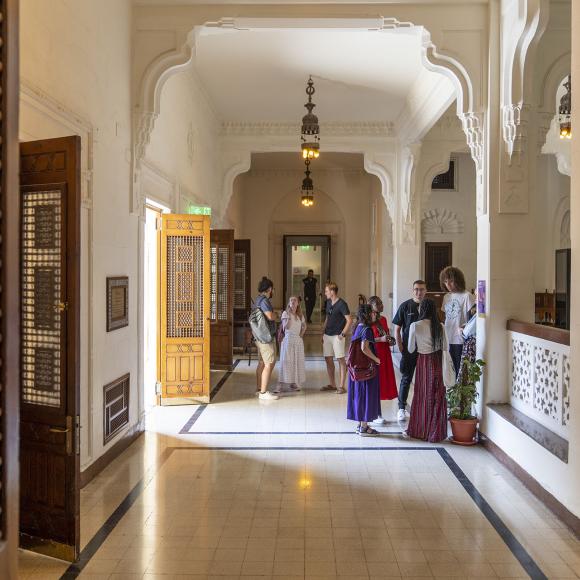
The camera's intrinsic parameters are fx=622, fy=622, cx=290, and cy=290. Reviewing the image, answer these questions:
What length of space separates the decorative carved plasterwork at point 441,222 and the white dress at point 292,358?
8090 millimetres

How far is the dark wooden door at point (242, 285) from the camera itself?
11.7m

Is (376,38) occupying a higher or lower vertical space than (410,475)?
higher

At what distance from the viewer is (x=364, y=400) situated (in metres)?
6.10

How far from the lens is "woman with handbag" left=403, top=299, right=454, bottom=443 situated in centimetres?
585

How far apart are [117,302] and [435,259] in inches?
451

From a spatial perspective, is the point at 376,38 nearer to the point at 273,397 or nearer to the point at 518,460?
the point at 273,397

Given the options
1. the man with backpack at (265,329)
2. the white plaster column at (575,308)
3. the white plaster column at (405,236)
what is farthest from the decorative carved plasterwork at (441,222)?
the white plaster column at (575,308)

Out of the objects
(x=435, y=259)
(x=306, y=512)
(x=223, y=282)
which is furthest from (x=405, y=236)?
(x=306, y=512)

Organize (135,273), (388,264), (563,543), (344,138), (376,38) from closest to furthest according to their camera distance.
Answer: (563,543) → (135,273) → (376,38) → (344,138) → (388,264)

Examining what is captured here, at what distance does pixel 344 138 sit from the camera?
11.9 meters

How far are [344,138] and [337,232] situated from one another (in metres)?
5.41

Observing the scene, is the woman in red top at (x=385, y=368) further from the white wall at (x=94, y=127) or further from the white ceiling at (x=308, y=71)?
the white ceiling at (x=308, y=71)

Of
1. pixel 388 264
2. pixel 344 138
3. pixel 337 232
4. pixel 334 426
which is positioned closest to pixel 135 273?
pixel 334 426

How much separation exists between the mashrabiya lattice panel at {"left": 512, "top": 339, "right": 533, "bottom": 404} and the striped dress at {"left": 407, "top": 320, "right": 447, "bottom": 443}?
0.63 metres
